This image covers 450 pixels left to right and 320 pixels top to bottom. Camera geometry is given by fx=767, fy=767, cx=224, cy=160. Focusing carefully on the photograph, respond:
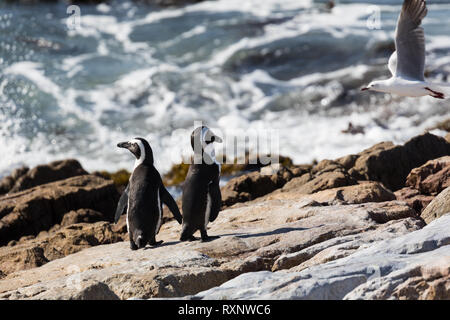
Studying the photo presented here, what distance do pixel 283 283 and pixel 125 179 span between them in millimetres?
11257

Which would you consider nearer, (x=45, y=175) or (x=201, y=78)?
(x=45, y=175)

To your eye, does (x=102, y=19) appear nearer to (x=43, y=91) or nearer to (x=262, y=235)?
(x=43, y=91)

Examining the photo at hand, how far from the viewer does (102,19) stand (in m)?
34.3

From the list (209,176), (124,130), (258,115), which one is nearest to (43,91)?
(124,130)

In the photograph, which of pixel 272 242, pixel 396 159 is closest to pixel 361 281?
pixel 272 242

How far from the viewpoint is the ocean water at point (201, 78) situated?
20.8 meters

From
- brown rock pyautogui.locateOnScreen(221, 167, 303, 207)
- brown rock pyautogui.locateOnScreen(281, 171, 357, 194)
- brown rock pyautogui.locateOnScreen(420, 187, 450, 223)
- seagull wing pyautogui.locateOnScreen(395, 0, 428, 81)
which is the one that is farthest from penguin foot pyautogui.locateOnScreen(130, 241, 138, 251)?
seagull wing pyautogui.locateOnScreen(395, 0, 428, 81)

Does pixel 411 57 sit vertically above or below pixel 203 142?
above

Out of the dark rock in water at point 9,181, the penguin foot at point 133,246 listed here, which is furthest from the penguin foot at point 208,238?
the dark rock in water at point 9,181

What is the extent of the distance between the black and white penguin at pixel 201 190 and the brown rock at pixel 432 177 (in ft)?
11.5

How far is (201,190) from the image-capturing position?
30.0ft

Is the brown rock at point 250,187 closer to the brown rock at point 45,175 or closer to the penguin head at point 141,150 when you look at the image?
the penguin head at point 141,150

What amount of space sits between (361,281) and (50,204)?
7449 millimetres

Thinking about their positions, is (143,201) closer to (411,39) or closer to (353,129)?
(411,39)
